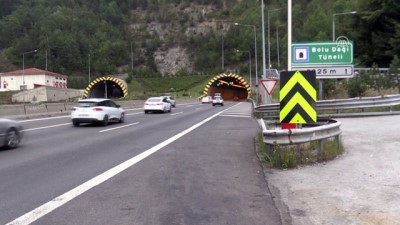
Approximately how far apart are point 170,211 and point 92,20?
184 metres

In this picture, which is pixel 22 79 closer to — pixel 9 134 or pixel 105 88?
pixel 105 88

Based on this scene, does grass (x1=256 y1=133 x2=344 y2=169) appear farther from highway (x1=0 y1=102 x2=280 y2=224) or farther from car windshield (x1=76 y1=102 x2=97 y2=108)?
car windshield (x1=76 y1=102 x2=97 y2=108)

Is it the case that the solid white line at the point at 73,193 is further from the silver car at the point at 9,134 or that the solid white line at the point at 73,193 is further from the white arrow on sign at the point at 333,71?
the white arrow on sign at the point at 333,71

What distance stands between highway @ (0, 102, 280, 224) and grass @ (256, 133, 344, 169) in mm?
365

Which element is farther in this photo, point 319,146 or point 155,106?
point 155,106

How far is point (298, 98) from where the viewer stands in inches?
440

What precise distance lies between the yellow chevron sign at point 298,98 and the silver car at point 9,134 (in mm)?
7819

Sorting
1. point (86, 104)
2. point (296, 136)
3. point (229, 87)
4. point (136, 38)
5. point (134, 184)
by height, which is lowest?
point (134, 184)

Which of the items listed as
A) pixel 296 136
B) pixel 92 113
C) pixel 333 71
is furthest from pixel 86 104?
pixel 296 136

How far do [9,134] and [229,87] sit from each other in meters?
100

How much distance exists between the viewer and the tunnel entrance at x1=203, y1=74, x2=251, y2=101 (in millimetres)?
94312

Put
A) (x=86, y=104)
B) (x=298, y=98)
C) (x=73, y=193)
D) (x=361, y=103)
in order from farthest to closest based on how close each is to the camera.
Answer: (x=86, y=104) → (x=361, y=103) → (x=298, y=98) → (x=73, y=193)

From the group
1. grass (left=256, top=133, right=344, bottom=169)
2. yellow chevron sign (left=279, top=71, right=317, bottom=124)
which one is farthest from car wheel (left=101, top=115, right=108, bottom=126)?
yellow chevron sign (left=279, top=71, right=317, bottom=124)

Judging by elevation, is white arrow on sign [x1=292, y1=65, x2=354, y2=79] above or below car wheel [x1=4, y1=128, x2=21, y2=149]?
above
